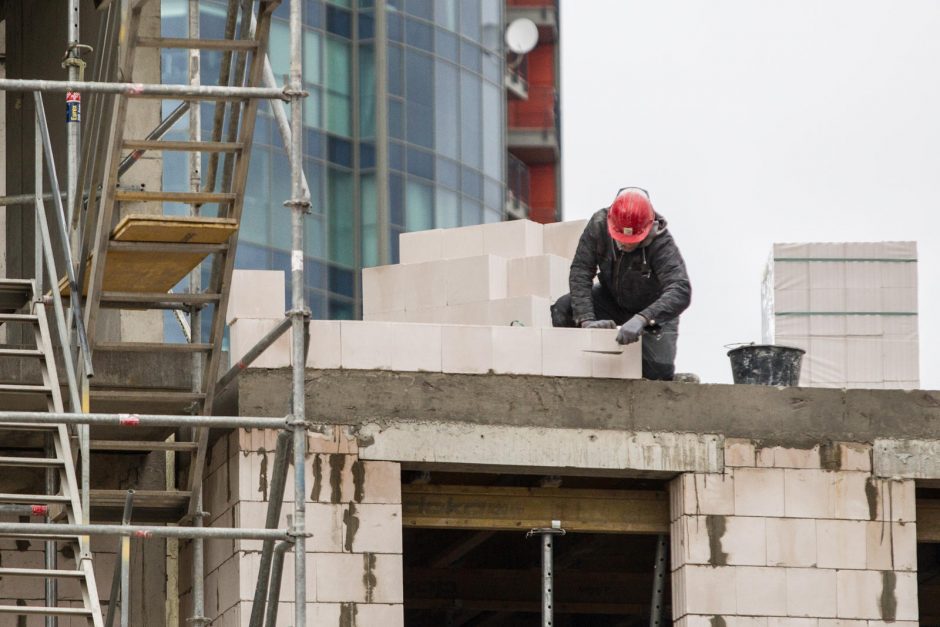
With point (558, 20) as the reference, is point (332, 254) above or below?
below

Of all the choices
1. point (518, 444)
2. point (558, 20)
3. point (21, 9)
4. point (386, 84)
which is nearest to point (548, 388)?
point (518, 444)

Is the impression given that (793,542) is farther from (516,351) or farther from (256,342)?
(256,342)

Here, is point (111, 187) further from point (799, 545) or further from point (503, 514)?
point (799, 545)

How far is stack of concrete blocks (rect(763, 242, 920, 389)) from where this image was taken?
1833 cm

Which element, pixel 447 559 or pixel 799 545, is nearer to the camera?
pixel 799 545

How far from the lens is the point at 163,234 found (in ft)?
40.5

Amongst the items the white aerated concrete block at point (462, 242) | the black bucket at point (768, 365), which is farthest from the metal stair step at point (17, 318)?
the black bucket at point (768, 365)

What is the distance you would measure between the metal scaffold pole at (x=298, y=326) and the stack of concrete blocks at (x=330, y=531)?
2275mm

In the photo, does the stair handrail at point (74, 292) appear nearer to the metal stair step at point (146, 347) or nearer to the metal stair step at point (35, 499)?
the metal stair step at point (146, 347)

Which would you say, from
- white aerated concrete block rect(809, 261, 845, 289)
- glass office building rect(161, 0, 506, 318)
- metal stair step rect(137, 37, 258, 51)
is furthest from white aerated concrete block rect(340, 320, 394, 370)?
glass office building rect(161, 0, 506, 318)

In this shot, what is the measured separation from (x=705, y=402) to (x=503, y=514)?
5.47ft

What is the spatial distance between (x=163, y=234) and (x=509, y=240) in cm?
540

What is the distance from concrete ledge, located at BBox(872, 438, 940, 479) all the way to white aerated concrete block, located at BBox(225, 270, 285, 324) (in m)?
4.40

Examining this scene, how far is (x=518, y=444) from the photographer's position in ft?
47.9
